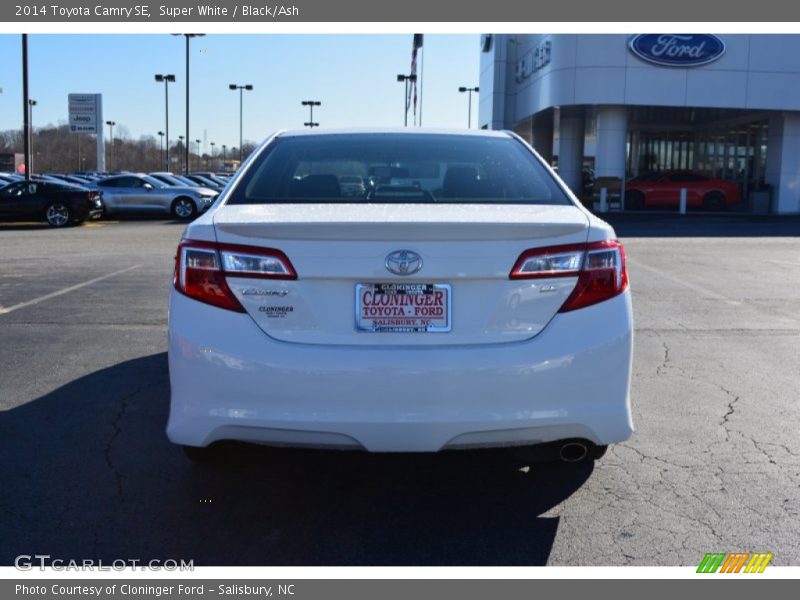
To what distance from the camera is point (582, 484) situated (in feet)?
14.4

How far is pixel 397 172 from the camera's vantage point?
4.63 m

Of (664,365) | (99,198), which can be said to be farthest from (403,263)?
(99,198)

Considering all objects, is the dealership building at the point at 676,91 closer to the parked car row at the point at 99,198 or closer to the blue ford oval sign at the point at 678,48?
the blue ford oval sign at the point at 678,48

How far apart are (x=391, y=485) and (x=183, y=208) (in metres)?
24.8

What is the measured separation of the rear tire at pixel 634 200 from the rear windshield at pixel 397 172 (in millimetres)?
30608

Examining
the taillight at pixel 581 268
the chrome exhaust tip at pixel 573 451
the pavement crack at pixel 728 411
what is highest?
the taillight at pixel 581 268

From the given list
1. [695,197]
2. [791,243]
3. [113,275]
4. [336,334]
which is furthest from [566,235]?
[695,197]

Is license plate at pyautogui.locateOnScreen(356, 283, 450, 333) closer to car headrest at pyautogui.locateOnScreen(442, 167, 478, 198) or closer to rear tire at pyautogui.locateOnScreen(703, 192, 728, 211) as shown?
car headrest at pyautogui.locateOnScreen(442, 167, 478, 198)

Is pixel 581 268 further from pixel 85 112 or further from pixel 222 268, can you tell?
pixel 85 112

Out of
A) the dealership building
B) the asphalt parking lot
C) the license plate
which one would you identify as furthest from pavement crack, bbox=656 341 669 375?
the dealership building

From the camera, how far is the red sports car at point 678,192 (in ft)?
111

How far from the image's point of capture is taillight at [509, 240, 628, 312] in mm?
3543

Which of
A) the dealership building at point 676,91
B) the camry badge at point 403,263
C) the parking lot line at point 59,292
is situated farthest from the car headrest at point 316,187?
the dealership building at point 676,91

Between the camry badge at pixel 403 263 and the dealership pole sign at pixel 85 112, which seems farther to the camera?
the dealership pole sign at pixel 85 112
